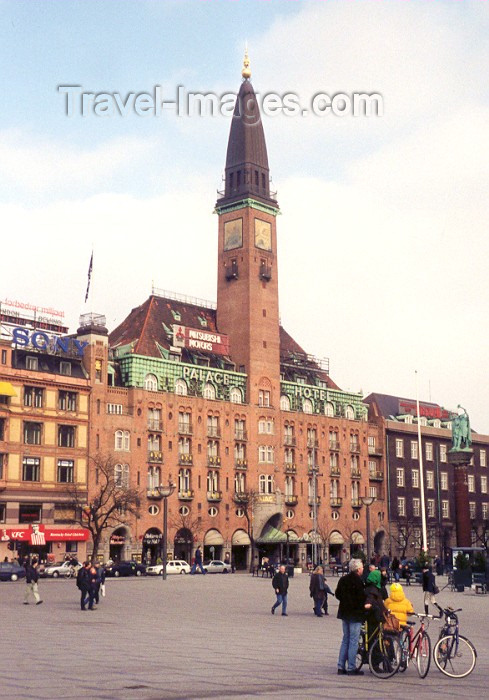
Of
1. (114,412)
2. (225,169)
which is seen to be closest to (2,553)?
(114,412)

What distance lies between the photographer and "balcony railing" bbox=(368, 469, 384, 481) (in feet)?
357

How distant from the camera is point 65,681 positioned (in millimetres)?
15344

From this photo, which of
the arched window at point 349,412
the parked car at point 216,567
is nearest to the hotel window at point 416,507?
the arched window at point 349,412

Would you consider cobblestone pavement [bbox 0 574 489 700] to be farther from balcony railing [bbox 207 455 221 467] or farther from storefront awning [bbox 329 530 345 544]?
storefront awning [bbox 329 530 345 544]

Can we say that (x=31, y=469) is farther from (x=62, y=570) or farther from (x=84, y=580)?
(x=84, y=580)

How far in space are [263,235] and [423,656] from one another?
280ft

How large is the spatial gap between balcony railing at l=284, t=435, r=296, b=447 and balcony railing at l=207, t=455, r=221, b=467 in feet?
32.5

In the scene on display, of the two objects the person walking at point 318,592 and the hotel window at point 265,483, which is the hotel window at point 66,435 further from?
the person walking at point 318,592

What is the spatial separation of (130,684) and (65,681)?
43.2 inches

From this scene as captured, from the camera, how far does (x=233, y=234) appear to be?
9994cm

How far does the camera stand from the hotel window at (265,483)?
95269 millimetres

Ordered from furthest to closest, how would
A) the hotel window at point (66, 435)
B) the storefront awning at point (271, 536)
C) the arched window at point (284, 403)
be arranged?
the arched window at point (284, 403) < the storefront awning at point (271, 536) < the hotel window at point (66, 435)

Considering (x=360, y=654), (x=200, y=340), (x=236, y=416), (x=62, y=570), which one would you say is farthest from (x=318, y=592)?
(x=200, y=340)

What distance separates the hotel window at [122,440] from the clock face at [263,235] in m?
26.3
